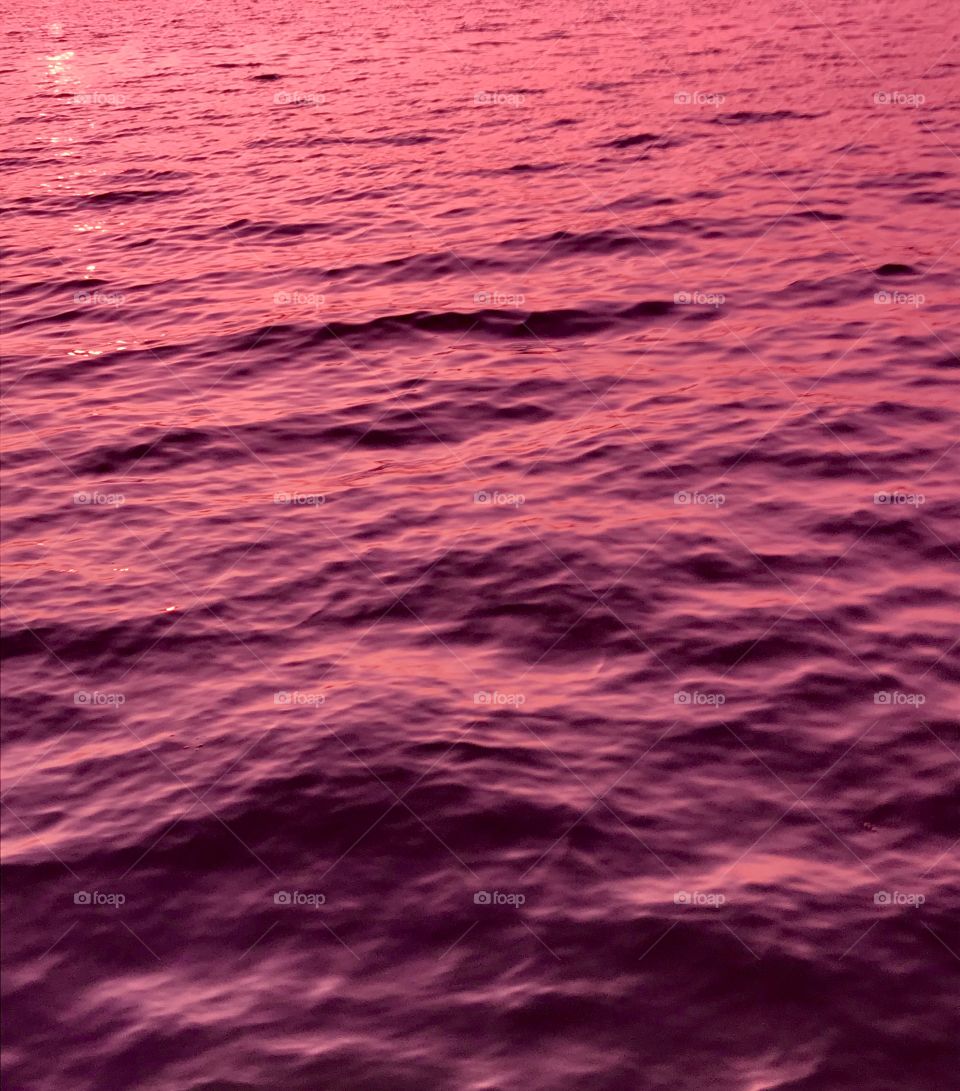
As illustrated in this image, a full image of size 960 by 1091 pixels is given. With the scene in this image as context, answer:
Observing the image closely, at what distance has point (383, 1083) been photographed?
573cm

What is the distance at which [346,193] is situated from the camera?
18844mm

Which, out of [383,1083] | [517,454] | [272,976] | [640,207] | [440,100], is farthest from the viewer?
[440,100]

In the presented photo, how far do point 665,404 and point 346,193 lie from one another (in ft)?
27.8

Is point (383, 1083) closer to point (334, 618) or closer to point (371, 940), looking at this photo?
point (371, 940)

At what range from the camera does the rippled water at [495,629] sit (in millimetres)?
6152

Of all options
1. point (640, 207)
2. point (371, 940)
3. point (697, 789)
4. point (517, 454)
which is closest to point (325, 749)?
point (371, 940)

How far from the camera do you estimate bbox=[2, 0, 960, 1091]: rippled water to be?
6.15 m

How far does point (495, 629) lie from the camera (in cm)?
897

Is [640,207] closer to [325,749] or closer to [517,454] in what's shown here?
[517,454]

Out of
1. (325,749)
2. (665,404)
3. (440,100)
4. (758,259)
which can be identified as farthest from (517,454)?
(440,100)

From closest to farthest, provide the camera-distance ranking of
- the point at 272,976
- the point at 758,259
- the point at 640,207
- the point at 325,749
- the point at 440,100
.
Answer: the point at 272,976 → the point at 325,749 → the point at 758,259 → the point at 640,207 → the point at 440,100

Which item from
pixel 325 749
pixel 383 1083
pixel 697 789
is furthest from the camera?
pixel 325 749

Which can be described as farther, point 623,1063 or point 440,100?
point 440,100

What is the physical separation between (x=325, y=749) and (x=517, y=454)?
399 cm
